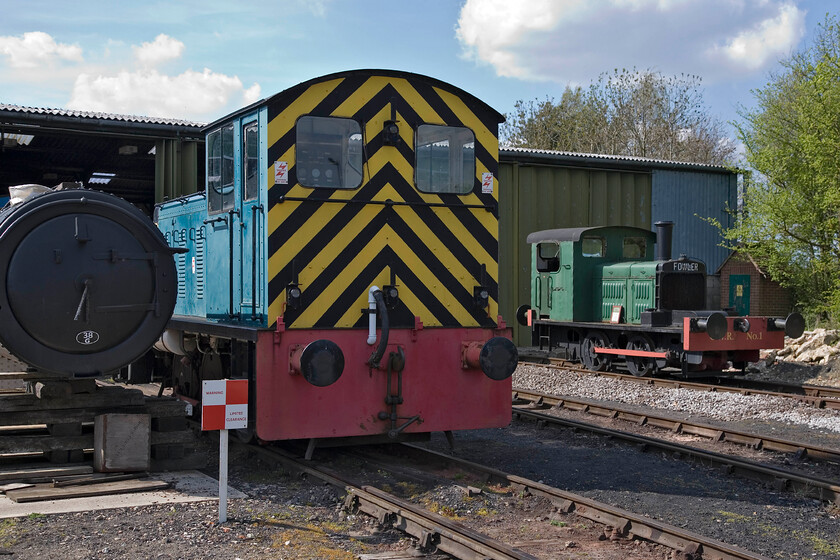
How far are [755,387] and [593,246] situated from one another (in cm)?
433

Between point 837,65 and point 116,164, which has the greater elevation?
point 837,65

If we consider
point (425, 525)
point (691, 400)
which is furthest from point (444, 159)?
point (691, 400)

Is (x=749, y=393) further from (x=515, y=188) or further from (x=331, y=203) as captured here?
(x=515, y=188)

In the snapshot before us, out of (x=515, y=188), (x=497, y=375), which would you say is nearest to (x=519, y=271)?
A: (x=515, y=188)

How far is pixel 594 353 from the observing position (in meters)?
15.8

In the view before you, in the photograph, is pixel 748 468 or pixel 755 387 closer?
pixel 748 468

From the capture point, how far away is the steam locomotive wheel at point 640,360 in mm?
14578

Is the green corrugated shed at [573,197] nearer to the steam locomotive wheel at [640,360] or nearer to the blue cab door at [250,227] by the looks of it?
the steam locomotive wheel at [640,360]

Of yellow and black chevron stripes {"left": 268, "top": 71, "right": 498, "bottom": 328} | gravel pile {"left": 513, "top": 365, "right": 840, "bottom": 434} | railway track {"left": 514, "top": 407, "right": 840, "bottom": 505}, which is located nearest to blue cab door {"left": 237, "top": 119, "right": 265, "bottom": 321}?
yellow and black chevron stripes {"left": 268, "top": 71, "right": 498, "bottom": 328}

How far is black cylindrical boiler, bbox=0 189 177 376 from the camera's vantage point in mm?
5785

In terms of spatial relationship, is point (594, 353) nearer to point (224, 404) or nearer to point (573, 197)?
point (573, 197)

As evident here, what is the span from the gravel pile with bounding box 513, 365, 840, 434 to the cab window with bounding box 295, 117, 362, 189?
6.16 metres

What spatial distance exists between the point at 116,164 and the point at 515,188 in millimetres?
9897

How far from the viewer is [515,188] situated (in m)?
21.3
